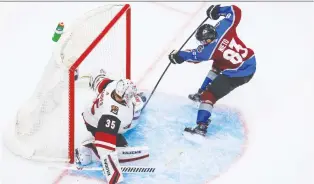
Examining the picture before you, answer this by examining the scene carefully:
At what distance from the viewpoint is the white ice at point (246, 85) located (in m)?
5.07

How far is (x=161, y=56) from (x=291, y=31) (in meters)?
0.95

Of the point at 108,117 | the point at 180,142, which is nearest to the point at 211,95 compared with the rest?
the point at 180,142

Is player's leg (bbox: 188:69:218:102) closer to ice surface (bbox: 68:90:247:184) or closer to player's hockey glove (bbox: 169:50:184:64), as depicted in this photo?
ice surface (bbox: 68:90:247:184)

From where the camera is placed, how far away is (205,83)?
5578 millimetres

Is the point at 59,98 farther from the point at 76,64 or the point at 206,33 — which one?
the point at 206,33

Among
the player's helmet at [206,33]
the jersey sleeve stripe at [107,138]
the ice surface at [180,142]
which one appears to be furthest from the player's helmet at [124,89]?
the player's helmet at [206,33]

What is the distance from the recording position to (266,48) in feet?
20.1

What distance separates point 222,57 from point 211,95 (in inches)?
9.2

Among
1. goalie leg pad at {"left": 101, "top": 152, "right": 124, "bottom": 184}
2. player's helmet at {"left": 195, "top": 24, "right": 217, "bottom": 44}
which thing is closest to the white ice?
goalie leg pad at {"left": 101, "top": 152, "right": 124, "bottom": 184}

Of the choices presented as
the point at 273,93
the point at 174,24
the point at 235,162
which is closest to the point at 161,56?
the point at 174,24

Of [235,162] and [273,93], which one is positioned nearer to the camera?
[235,162]

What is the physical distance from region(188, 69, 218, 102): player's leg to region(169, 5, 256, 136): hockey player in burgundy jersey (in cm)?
13

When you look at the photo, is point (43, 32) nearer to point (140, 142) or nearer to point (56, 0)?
point (56, 0)

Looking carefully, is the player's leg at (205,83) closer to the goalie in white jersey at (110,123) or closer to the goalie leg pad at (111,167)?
the goalie in white jersey at (110,123)
